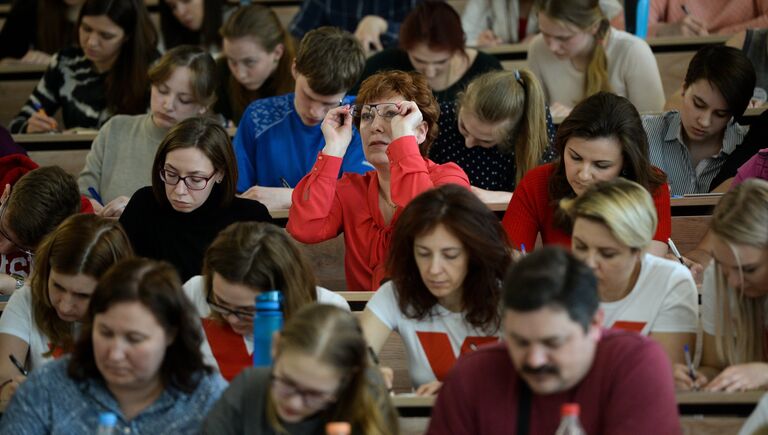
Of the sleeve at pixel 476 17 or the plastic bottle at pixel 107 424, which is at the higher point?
the sleeve at pixel 476 17

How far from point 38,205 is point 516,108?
1.38 meters

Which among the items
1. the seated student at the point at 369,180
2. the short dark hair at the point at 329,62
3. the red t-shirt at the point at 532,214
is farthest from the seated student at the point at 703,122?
the short dark hair at the point at 329,62

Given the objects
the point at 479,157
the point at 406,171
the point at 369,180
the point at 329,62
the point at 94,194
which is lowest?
the point at 94,194

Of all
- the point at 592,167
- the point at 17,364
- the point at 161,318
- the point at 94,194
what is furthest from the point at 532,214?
the point at 94,194

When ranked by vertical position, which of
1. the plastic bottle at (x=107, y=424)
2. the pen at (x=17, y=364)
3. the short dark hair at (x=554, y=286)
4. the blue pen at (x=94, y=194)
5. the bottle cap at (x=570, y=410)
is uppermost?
the short dark hair at (x=554, y=286)

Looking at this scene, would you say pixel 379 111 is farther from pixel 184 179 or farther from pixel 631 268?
Answer: pixel 631 268

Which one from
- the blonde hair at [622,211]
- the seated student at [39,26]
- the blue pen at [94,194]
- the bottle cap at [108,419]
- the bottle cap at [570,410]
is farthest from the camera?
the seated student at [39,26]

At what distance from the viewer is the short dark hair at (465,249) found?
8.00 ft

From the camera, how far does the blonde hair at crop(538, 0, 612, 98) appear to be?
156 inches

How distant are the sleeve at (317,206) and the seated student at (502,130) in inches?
19.2

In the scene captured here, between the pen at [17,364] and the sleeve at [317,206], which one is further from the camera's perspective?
the sleeve at [317,206]

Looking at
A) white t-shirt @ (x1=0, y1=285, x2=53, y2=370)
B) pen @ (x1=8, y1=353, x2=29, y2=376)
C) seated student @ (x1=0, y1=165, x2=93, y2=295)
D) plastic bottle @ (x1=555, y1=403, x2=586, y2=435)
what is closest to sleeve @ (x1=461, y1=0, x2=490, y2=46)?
seated student @ (x1=0, y1=165, x2=93, y2=295)

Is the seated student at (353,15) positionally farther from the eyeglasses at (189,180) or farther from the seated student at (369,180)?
the eyeglasses at (189,180)

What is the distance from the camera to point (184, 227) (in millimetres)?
3092
